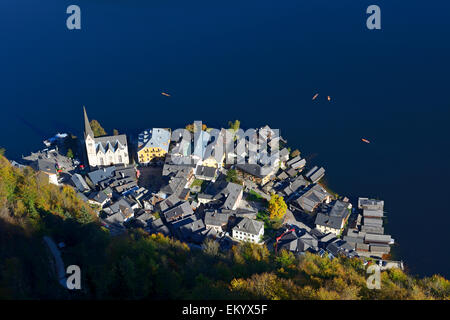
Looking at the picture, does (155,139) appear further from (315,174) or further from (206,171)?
(315,174)

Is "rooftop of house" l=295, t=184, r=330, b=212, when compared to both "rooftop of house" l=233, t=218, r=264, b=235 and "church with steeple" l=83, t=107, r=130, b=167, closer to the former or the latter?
"rooftop of house" l=233, t=218, r=264, b=235

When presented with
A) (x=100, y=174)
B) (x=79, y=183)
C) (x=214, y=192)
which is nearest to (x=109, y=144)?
(x=100, y=174)

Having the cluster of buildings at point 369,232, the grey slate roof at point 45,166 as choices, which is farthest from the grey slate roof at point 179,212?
the cluster of buildings at point 369,232

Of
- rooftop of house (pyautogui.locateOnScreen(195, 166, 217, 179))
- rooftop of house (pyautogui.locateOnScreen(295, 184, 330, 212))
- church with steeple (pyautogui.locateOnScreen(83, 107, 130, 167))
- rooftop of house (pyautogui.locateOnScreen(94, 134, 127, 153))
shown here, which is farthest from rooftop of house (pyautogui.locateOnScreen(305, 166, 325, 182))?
rooftop of house (pyautogui.locateOnScreen(94, 134, 127, 153))

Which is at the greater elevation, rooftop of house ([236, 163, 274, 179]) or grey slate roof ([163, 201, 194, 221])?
rooftop of house ([236, 163, 274, 179])

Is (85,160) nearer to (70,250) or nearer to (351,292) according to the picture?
(70,250)

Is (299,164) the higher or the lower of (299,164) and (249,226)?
the higher
